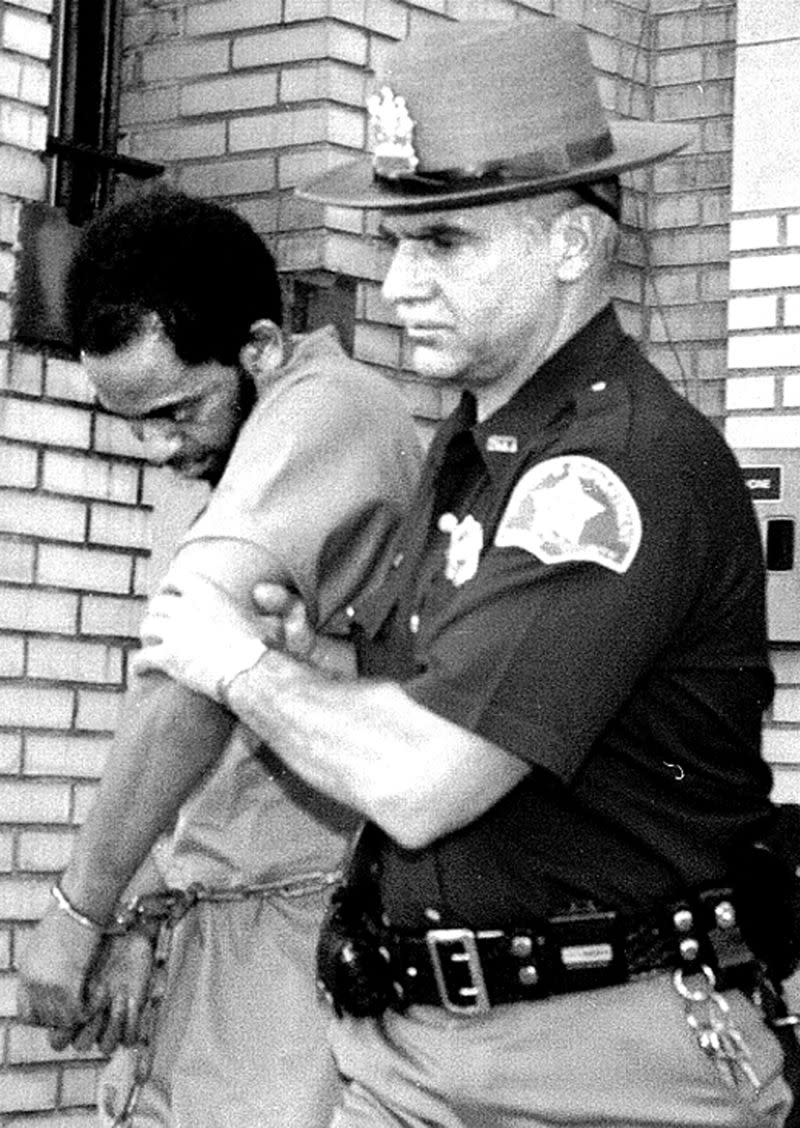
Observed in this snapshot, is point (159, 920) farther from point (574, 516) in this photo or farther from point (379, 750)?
point (574, 516)

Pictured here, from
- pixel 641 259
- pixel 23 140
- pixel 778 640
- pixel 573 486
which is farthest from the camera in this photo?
pixel 641 259

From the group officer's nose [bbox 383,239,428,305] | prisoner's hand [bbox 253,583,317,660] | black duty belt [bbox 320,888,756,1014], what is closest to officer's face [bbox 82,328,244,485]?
prisoner's hand [bbox 253,583,317,660]

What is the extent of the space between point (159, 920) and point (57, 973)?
10.9 inches

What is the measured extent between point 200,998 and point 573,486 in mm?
1299

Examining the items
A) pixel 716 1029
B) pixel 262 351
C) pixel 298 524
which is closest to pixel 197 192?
pixel 262 351

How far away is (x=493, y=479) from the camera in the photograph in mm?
3285

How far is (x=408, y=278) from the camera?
3312 mm

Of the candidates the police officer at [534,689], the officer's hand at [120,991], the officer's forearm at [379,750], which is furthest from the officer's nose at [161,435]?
the officer's forearm at [379,750]

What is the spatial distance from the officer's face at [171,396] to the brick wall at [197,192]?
802 millimetres

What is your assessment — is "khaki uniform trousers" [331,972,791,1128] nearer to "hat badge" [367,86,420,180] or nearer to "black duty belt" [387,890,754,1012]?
"black duty belt" [387,890,754,1012]

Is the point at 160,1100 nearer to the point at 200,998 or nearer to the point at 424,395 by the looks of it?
the point at 200,998

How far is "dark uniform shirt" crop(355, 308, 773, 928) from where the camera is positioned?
303 cm

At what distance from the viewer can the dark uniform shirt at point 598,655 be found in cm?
303

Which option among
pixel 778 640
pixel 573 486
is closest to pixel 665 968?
pixel 573 486
